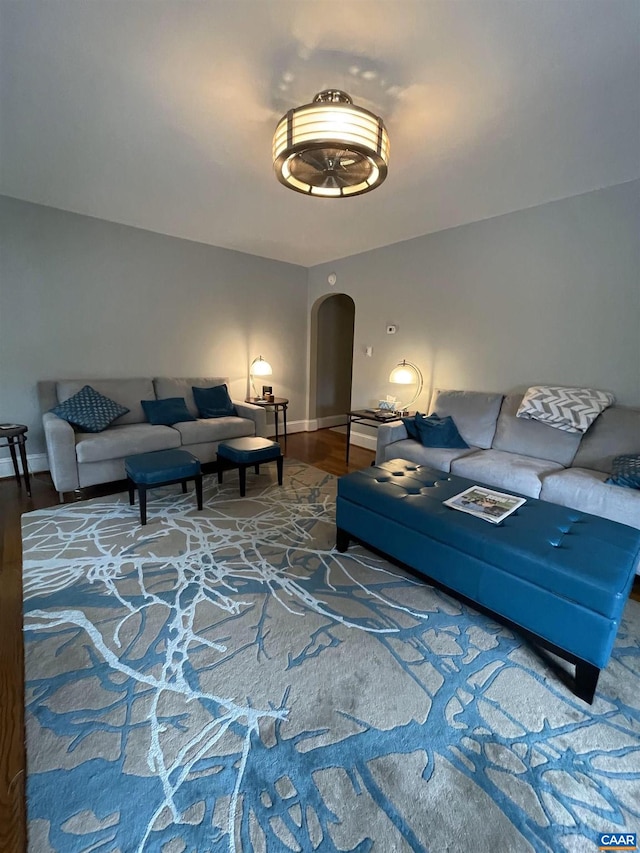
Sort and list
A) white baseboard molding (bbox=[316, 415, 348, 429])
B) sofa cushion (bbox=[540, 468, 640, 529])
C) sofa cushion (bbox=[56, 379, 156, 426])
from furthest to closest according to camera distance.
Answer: white baseboard molding (bbox=[316, 415, 348, 429]) < sofa cushion (bbox=[56, 379, 156, 426]) < sofa cushion (bbox=[540, 468, 640, 529])

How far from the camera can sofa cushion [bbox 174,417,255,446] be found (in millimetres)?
3672

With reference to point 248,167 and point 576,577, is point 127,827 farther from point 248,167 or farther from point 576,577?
point 248,167

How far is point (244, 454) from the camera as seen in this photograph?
310 cm

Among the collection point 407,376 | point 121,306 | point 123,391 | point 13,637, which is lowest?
point 13,637

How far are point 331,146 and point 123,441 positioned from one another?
2797 mm

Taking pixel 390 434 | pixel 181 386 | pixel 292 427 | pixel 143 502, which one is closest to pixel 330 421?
pixel 292 427

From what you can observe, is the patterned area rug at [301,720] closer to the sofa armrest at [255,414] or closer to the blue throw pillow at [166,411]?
the blue throw pillow at [166,411]

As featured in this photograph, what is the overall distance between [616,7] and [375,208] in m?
2.00

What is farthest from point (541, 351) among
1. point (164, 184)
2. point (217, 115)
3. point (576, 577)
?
point (164, 184)

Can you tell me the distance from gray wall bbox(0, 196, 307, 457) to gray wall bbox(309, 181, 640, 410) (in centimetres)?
162

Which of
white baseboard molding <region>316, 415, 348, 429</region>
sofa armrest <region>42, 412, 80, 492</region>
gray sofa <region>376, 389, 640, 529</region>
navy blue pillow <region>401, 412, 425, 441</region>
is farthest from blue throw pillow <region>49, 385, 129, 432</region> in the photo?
white baseboard molding <region>316, 415, 348, 429</region>

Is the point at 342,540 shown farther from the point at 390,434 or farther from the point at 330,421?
the point at 330,421

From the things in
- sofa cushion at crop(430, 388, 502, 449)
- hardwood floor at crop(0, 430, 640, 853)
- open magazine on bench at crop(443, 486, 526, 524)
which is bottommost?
hardwood floor at crop(0, 430, 640, 853)

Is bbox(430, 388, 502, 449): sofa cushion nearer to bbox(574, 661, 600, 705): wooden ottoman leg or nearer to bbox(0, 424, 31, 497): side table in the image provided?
bbox(574, 661, 600, 705): wooden ottoman leg
